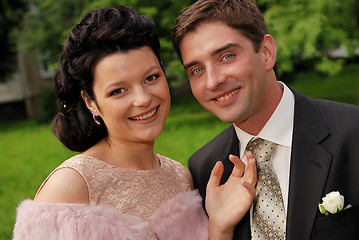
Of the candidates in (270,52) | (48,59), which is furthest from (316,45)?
(48,59)

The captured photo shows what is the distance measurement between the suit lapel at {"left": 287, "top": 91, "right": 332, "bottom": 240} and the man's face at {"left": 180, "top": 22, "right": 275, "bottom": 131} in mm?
311

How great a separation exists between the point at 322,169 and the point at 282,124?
0.39 metres

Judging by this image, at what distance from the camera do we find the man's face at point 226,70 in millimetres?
2678

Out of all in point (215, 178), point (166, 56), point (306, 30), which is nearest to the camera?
point (215, 178)

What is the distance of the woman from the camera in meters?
2.35

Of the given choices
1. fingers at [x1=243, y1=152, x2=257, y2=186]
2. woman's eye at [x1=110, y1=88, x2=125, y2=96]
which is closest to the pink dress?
woman's eye at [x1=110, y1=88, x2=125, y2=96]

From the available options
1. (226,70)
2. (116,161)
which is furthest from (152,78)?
(116,161)

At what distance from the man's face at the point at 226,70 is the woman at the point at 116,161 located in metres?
0.23

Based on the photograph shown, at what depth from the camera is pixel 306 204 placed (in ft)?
8.16

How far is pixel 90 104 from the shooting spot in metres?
2.69

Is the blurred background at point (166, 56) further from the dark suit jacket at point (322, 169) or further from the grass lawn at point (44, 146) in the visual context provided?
the dark suit jacket at point (322, 169)

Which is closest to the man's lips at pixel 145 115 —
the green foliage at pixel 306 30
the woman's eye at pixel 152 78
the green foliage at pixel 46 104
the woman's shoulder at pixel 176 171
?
the woman's eye at pixel 152 78

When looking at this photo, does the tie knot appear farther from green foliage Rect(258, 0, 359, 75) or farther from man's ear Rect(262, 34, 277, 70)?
green foliage Rect(258, 0, 359, 75)

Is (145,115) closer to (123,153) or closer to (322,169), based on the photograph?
(123,153)
